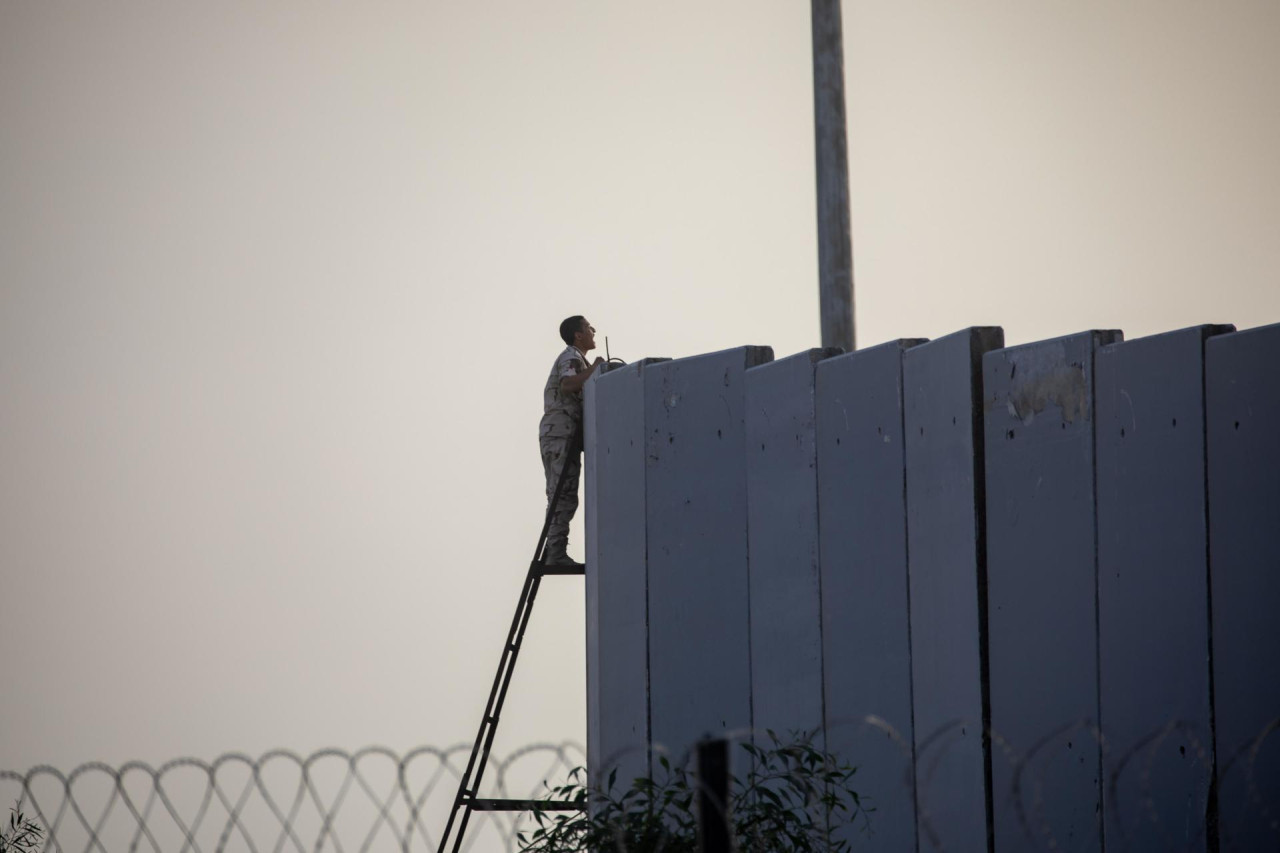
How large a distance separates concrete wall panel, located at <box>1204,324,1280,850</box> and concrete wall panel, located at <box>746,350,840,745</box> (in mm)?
1931

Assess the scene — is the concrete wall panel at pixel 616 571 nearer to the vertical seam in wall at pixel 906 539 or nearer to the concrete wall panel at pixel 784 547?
the concrete wall panel at pixel 784 547

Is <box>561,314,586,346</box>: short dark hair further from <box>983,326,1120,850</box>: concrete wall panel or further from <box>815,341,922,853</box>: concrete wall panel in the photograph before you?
<box>983,326,1120,850</box>: concrete wall panel

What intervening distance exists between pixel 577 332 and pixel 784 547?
2.77 m

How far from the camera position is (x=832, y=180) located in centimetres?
834

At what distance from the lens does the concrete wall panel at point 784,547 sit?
6223 millimetres

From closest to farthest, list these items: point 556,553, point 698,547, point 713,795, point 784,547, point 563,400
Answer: point 713,795, point 784,547, point 698,547, point 563,400, point 556,553

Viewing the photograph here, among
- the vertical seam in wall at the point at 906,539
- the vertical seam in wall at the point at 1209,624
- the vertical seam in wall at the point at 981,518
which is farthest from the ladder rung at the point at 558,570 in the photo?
the vertical seam in wall at the point at 1209,624

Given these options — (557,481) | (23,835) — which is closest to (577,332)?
(557,481)

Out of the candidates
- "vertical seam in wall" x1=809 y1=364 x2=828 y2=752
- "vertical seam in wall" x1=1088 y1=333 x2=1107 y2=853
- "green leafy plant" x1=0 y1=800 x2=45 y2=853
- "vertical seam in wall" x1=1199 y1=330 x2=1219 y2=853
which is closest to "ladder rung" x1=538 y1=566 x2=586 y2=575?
"vertical seam in wall" x1=809 y1=364 x2=828 y2=752

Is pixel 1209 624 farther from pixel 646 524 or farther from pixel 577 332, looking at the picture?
pixel 577 332

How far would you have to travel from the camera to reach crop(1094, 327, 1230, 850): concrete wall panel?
4645 millimetres

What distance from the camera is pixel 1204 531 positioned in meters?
4.61

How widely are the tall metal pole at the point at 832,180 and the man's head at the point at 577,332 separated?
1.43 metres

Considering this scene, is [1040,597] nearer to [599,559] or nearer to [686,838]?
[686,838]
